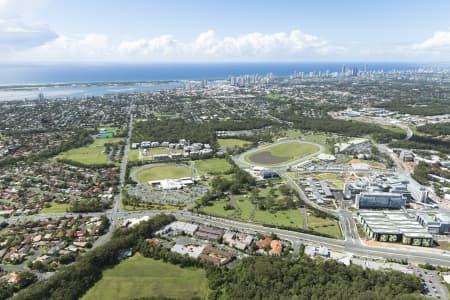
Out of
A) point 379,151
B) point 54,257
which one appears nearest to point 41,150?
point 54,257

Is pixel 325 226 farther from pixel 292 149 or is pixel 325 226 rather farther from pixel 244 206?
pixel 292 149

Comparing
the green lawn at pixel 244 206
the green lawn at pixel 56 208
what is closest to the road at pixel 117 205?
the green lawn at pixel 56 208

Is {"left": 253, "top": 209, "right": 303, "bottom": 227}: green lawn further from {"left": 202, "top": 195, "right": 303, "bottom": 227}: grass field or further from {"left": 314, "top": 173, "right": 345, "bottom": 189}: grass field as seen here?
{"left": 314, "top": 173, "right": 345, "bottom": 189}: grass field

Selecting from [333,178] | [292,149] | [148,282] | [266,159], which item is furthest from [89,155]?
[333,178]

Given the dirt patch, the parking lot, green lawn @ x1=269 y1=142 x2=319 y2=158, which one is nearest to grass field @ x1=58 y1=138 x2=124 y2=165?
the dirt patch

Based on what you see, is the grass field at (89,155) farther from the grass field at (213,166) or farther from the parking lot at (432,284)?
the parking lot at (432,284)

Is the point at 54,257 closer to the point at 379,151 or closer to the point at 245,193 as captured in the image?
the point at 245,193
